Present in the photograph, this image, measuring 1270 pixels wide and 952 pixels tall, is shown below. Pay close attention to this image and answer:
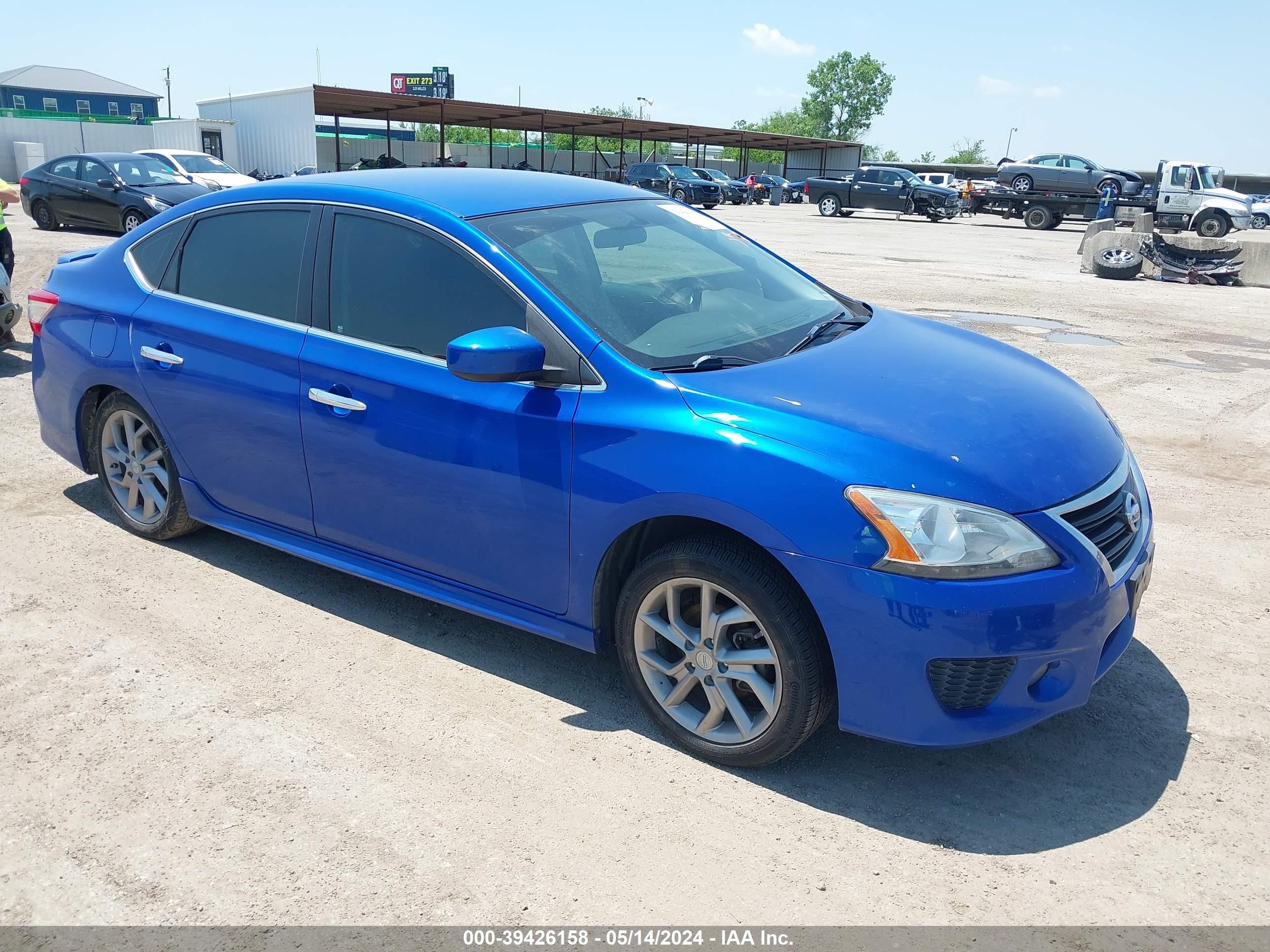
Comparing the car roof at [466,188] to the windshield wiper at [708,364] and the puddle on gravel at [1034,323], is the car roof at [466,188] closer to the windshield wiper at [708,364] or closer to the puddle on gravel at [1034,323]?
the windshield wiper at [708,364]

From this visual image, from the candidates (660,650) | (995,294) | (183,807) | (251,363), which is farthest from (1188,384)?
(183,807)

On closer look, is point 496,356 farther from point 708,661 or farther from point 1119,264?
point 1119,264

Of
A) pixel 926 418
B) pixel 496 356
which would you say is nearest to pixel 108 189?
pixel 496 356

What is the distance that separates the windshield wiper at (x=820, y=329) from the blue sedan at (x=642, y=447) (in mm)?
19

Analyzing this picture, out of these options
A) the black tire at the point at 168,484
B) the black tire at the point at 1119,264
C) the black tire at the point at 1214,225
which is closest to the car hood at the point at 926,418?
the black tire at the point at 168,484

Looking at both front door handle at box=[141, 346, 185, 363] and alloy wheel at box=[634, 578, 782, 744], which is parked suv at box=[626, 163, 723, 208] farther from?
alloy wheel at box=[634, 578, 782, 744]

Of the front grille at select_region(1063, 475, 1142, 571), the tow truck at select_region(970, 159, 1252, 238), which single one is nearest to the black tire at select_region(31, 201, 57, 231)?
the front grille at select_region(1063, 475, 1142, 571)

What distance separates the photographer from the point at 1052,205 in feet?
110

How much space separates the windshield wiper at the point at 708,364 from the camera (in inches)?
126

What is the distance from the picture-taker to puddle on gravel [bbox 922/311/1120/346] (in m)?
10.5

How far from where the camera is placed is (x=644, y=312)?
352 cm

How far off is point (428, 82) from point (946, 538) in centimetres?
8741

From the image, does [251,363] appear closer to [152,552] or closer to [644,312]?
[152,552]

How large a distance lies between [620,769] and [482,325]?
155 centimetres
